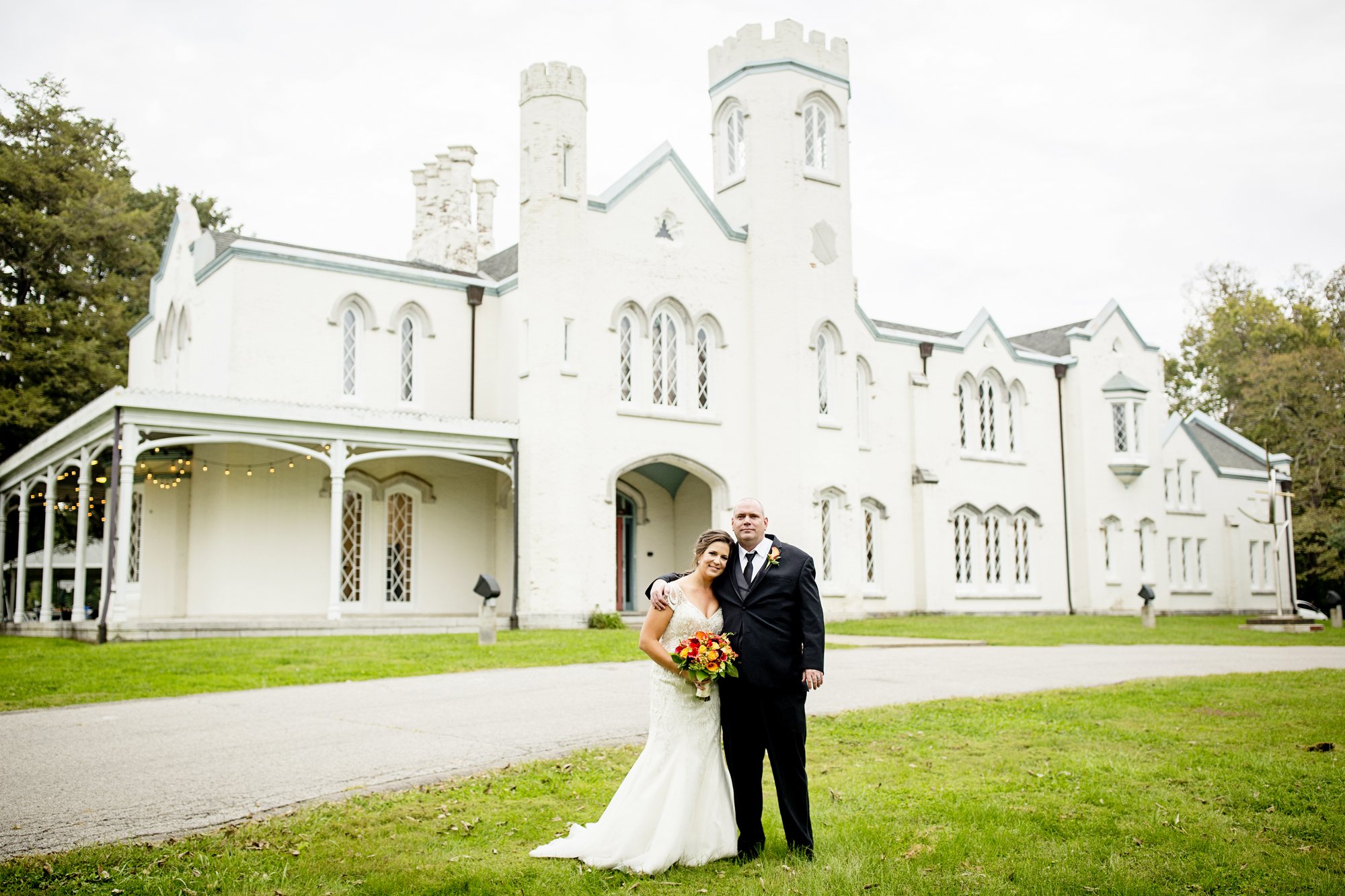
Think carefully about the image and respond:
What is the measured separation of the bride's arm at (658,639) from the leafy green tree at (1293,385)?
33.4 meters

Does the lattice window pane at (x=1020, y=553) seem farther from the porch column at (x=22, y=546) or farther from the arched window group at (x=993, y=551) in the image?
the porch column at (x=22, y=546)

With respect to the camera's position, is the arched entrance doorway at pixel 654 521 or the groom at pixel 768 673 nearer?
the groom at pixel 768 673

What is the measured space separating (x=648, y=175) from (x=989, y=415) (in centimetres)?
1338

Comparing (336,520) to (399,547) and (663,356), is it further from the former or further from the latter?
(663,356)

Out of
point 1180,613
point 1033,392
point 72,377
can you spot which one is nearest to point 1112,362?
point 1033,392

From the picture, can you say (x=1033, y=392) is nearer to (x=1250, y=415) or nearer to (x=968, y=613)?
(x=968, y=613)

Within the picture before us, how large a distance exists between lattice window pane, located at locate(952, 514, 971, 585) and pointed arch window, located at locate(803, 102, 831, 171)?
34.4 feet

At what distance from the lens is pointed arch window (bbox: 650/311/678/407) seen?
2608 centimetres

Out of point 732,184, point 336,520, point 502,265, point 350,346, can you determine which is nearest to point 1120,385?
point 732,184

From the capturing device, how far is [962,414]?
33.0 metres

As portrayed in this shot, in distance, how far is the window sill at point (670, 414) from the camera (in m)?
25.0

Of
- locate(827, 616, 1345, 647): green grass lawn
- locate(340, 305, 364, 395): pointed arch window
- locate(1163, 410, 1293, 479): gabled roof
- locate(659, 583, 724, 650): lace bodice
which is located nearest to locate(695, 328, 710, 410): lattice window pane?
locate(827, 616, 1345, 647): green grass lawn

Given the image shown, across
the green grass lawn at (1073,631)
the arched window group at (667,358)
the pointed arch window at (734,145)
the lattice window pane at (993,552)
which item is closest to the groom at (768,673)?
the green grass lawn at (1073,631)

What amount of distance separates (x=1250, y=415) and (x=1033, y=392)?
13.1 meters
